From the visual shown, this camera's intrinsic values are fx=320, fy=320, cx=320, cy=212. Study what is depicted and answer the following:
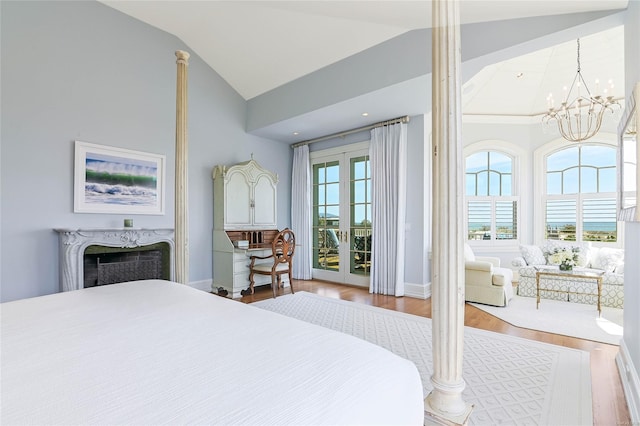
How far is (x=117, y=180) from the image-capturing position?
399 centimetres

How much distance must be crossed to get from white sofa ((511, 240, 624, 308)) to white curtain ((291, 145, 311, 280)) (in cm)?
339

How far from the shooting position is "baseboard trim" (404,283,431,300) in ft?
14.6

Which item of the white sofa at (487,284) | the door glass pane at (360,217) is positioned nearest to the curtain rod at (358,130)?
the door glass pane at (360,217)

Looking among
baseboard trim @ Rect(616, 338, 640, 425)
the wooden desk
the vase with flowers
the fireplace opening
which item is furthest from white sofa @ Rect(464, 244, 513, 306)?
the fireplace opening

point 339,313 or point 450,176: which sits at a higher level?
point 450,176

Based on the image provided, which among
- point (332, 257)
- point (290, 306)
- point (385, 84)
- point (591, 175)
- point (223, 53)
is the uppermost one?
point (223, 53)

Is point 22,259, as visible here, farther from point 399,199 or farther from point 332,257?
point 399,199

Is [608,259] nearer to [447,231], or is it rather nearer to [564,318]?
[564,318]

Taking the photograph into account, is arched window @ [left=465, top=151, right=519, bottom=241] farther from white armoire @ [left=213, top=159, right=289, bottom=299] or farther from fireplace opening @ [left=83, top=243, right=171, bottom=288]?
fireplace opening @ [left=83, top=243, right=171, bottom=288]

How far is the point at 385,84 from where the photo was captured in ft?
11.9

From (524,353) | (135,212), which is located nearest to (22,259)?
(135,212)

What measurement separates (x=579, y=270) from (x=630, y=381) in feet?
8.88

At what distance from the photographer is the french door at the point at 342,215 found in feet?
17.2

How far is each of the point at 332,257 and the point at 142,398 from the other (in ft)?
16.3
